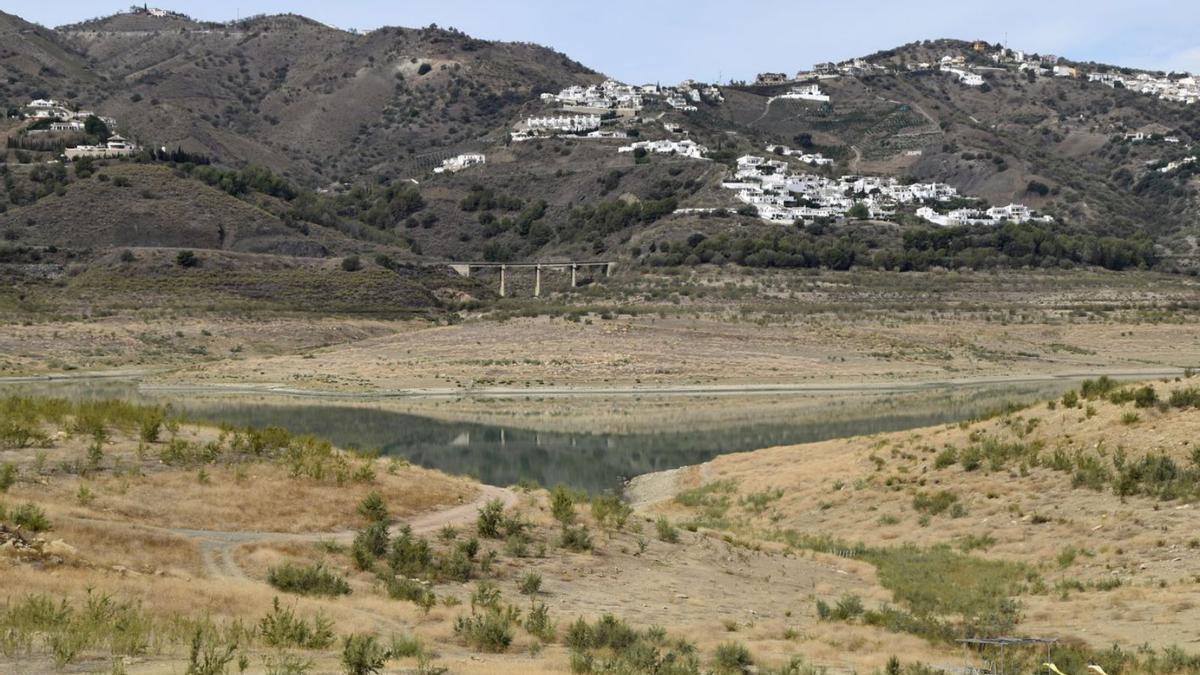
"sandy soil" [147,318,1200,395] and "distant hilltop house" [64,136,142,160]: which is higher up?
"distant hilltop house" [64,136,142,160]

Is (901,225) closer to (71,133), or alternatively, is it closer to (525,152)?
(525,152)

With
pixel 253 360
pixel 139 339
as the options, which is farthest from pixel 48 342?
pixel 253 360

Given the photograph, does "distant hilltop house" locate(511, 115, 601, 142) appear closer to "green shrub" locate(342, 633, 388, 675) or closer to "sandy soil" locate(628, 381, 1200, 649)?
"sandy soil" locate(628, 381, 1200, 649)

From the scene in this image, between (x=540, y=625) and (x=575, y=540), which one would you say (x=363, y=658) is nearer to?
(x=540, y=625)

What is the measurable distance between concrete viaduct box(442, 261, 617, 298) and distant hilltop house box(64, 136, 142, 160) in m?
32.3

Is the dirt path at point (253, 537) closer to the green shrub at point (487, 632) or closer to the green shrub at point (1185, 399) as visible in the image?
the green shrub at point (487, 632)

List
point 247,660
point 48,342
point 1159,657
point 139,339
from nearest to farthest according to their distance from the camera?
point 247,660 → point 1159,657 → point 48,342 → point 139,339

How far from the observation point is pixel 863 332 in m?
78.0

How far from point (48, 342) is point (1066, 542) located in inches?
2422

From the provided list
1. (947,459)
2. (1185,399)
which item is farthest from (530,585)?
(1185,399)

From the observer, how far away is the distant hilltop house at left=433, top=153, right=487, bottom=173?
158625mm

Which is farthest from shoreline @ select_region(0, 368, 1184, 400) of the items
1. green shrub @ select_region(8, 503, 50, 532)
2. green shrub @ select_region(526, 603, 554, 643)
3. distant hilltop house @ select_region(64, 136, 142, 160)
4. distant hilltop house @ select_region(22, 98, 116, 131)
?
distant hilltop house @ select_region(22, 98, 116, 131)

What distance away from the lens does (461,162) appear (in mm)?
160125

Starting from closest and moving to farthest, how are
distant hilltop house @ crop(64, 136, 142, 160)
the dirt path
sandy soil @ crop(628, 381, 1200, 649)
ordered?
the dirt path < sandy soil @ crop(628, 381, 1200, 649) < distant hilltop house @ crop(64, 136, 142, 160)
